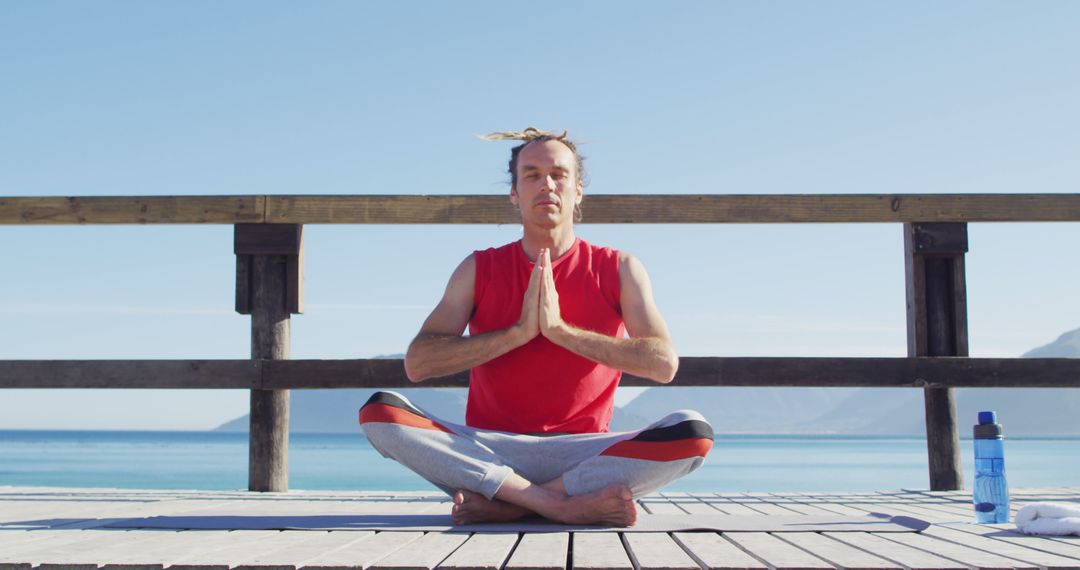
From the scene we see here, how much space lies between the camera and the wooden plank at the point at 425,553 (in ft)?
5.64

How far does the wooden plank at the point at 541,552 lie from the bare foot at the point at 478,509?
290 mm

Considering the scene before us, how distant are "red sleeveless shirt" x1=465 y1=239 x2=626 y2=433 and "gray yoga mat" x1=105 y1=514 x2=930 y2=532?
1.01ft

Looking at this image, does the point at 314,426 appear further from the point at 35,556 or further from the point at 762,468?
the point at 35,556

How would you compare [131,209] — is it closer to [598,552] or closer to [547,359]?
[547,359]

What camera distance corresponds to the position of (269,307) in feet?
13.1

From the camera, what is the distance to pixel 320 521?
8.45 feet

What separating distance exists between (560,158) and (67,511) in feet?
6.18

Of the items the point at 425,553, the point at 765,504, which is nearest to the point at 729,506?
the point at 765,504

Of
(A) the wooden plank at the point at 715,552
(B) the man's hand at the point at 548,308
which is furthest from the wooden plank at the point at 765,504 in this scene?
(B) the man's hand at the point at 548,308

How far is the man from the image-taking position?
2.52 m

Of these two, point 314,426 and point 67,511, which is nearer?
point 67,511

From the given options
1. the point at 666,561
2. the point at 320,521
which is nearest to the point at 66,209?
the point at 320,521

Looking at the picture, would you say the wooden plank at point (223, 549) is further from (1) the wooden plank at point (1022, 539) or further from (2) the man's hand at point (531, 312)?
(1) the wooden plank at point (1022, 539)

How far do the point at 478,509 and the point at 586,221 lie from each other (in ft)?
5.86
